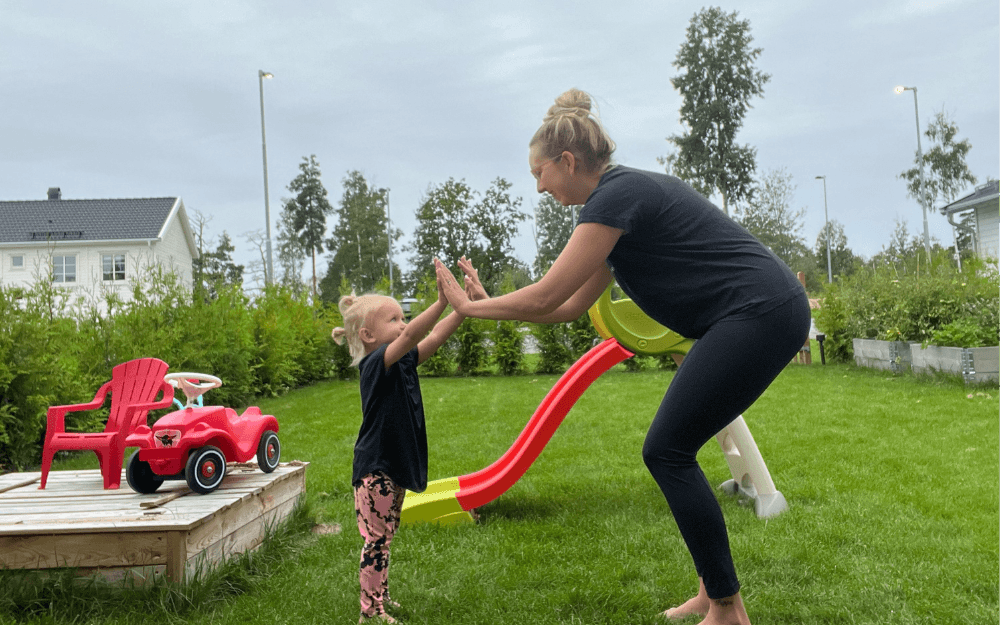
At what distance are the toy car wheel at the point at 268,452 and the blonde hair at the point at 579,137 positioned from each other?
260 cm

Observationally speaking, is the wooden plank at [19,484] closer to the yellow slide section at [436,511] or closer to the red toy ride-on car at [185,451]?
the red toy ride-on car at [185,451]

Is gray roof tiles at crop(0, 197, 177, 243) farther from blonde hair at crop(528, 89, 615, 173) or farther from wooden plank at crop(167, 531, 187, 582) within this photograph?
blonde hair at crop(528, 89, 615, 173)

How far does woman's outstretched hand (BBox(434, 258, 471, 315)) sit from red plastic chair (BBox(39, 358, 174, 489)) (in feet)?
7.76

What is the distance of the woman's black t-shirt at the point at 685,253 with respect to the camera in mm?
2164

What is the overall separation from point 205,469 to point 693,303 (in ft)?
8.83

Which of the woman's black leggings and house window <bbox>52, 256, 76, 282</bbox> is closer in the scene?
the woman's black leggings

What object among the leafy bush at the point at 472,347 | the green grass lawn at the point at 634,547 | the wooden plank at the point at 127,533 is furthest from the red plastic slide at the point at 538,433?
the leafy bush at the point at 472,347

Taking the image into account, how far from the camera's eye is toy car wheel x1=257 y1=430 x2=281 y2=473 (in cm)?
412

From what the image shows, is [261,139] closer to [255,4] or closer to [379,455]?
[255,4]

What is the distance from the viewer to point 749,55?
3759cm

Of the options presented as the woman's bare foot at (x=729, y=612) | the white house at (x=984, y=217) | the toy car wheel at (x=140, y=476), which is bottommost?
the woman's bare foot at (x=729, y=612)

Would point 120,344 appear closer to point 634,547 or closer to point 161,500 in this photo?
point 161,500

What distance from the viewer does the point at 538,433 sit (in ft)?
14.2

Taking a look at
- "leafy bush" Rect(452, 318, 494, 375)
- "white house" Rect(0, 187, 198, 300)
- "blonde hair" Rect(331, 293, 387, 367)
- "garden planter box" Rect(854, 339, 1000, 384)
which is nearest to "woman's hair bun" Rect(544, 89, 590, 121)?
"blonde hair" Rect(331, 293, 387, 367)
